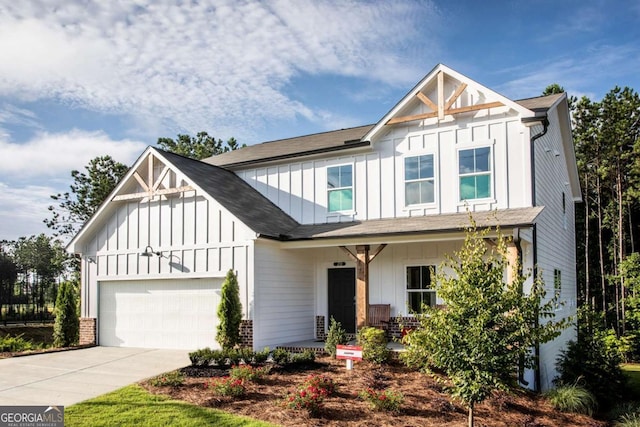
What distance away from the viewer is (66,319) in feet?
53.8

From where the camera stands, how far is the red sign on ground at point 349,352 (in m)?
11.1

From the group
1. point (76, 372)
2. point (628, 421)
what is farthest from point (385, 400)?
point (76, 372)

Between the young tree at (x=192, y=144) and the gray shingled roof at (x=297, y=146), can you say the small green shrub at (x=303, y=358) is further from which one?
the young tree at (x=192, y=144)

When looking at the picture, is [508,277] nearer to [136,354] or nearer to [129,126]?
[136,354]

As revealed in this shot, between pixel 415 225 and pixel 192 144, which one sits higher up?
pixel 192 144

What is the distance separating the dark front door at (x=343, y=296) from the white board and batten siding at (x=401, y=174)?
1607 millimetres

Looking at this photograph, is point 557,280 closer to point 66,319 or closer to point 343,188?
point 343,188

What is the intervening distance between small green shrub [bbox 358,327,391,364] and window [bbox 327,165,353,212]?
4.49 m

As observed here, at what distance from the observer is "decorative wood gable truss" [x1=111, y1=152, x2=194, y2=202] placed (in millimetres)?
15750

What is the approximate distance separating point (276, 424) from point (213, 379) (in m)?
2.68

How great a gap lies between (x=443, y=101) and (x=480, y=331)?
27.3ft

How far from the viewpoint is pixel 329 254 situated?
1623cm

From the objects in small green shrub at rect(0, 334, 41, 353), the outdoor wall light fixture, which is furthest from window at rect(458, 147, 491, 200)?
small green shrub at rect(0, 334, 41, 353)

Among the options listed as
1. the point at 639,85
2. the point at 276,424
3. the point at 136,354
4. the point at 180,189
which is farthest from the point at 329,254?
the point at 639,85
